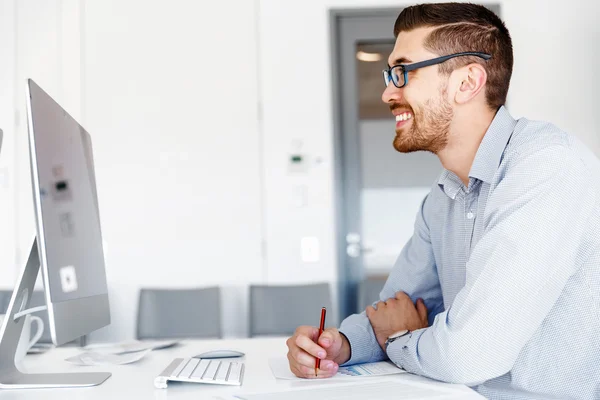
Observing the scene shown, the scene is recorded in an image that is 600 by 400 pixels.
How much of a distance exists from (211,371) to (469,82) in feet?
3.08

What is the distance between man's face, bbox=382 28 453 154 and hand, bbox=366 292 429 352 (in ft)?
1.36

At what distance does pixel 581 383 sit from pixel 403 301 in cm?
47

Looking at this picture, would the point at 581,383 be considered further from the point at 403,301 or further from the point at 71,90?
the point at 71,90

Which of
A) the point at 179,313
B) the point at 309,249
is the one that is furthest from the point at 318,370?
the point at 309,249

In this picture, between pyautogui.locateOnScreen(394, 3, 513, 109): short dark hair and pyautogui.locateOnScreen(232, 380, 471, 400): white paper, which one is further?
pyautogui.locateOnScreen(394, 3, 513, 109): short dark hair

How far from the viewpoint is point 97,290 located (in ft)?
5.10

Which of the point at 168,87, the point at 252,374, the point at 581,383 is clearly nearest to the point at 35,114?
the point at 252,374

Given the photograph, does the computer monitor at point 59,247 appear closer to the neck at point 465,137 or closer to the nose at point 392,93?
the nose at point 392,93

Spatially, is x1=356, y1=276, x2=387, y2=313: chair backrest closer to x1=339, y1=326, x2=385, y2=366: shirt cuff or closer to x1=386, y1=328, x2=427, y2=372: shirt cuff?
x1=339, y1=326, x2=385, y2=366: shirt cuff

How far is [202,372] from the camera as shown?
1312 mm

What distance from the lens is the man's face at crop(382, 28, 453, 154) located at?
61.0 inches

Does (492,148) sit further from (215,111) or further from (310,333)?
(215,111)

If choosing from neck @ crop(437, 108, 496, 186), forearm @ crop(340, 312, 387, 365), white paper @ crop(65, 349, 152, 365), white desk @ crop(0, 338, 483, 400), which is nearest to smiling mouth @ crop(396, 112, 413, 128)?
neck @ crop(437, 108, 496, 186)

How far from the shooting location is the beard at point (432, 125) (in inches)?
61.1
